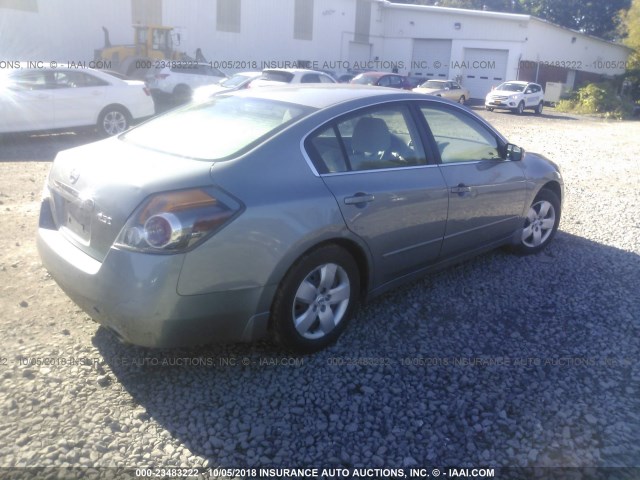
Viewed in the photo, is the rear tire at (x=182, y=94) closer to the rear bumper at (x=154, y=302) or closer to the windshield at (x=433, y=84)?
the windshield at (x=433, y=84)

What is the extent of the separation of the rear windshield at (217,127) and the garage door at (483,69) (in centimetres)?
3607

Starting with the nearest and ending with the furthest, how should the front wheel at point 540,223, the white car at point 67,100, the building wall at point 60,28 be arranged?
the front wheel at point 540,223 < the white car at point 67,100 < the building wall at point 60,28

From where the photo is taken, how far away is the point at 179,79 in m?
19.3

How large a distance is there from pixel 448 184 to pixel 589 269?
2.03 metres

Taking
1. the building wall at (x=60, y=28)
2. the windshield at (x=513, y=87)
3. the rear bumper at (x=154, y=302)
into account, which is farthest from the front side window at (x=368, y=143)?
the windshield at (x=513, y=87)

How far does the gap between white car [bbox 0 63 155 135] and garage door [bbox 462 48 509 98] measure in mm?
29823

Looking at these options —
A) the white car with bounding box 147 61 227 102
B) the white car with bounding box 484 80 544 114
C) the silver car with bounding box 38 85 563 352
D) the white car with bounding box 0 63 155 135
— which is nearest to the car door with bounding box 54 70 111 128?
the white car with bounding box 0 63 155 135

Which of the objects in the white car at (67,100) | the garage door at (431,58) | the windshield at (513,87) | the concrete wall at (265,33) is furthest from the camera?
the garage door at (431,58)

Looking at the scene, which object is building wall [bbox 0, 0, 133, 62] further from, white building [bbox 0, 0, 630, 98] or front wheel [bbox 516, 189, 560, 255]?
front wheel [bbox 516, 189, 560, 255]

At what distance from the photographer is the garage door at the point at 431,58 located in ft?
128

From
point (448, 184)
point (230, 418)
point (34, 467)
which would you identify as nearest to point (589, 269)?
point (448, 184)

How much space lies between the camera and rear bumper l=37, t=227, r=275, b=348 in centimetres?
289

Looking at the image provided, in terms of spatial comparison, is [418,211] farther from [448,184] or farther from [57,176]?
[57,176]

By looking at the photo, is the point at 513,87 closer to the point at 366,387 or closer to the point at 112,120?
the point at 112,120
